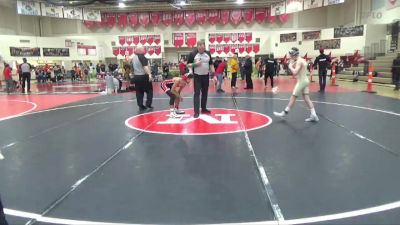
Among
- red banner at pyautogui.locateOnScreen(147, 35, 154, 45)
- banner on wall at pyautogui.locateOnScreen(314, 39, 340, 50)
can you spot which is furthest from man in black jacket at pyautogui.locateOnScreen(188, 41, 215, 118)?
red banner at pyautogui.locateOnScreen(147, 35, 154, 45)

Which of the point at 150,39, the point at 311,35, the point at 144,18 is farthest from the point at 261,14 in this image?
the point at 144,18

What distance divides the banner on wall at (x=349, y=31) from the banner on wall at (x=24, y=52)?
25948 mm

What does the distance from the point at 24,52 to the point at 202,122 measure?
90.9ft

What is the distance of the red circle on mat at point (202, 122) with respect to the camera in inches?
240

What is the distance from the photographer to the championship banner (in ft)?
77.7

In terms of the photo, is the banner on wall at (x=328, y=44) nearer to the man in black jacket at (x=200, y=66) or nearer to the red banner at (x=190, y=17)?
the red banner at (x=190, y=17)

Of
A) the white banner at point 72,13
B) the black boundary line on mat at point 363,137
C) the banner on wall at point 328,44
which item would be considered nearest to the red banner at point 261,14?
the banner on wall at point 328,44

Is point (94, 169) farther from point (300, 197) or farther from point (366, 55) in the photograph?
point (366, 55)

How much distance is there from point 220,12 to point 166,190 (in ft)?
105

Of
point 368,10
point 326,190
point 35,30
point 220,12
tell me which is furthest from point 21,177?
point 35,30

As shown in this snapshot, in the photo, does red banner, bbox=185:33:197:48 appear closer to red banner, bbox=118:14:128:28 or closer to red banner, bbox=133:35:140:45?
red banner, bbox=133:35:140:45

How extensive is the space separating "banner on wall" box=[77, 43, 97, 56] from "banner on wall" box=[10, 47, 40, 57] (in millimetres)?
4097

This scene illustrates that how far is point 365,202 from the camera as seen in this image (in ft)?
9.80

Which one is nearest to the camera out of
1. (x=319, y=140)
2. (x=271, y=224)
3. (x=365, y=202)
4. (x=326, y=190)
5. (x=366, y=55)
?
(x=271, y=224)
